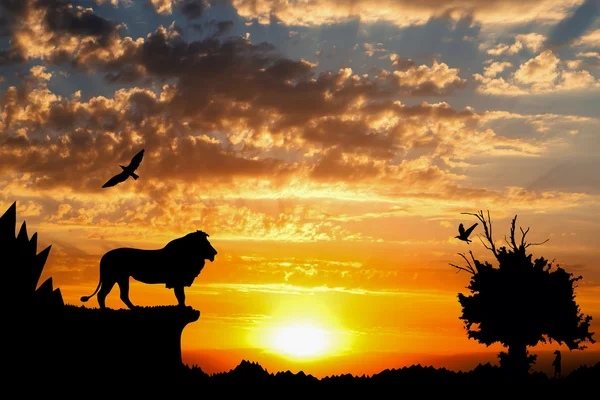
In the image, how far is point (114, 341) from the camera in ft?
61.5

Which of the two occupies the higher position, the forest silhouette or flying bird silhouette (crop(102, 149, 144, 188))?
flying bird silhouette (crop(102, 149, 144, 188))

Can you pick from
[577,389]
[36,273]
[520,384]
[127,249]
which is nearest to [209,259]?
[127,249]

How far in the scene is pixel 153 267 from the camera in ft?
66.0

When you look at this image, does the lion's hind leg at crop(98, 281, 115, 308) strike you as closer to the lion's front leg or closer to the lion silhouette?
the lion silhouette

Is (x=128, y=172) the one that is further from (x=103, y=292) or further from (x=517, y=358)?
(x=517, y=358)

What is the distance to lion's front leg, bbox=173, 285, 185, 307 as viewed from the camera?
2033cm

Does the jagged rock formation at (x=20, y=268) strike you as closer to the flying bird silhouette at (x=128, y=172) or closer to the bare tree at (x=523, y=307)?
the flying bird silhouette at (x=128, y=172)

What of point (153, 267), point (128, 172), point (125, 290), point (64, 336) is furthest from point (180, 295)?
point (128, 172)

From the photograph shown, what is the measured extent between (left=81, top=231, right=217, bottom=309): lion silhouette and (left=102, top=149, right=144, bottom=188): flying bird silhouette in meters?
2.25

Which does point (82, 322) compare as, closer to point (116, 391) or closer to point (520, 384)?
point (116, 391)

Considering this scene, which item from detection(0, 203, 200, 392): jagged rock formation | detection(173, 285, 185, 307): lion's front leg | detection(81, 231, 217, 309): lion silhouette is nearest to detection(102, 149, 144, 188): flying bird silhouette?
detection(81, 231, 217, 309): lion silhouette

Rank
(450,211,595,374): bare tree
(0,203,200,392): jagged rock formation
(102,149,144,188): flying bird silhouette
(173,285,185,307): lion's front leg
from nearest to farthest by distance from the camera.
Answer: (0,203,200,392): jagged rock formation → (102,149,144,188): flying bird silhouette → (173,285,185,307): lion's front leg → (450,211,595,374): bare tree

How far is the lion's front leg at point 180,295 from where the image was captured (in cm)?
2033

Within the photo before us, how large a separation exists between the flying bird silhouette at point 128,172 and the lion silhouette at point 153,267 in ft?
7.38
